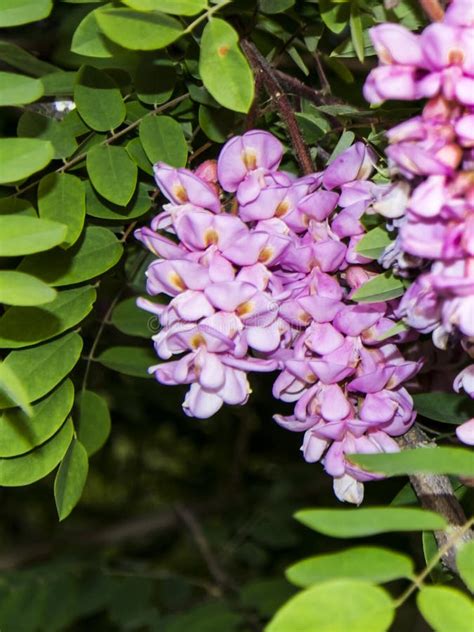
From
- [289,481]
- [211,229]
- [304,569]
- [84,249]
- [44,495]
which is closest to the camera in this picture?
[304,569]

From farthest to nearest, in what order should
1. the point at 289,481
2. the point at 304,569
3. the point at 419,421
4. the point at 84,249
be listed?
the point at 289,481 → the point at 419,421 → the point at 84,249 → the point at 304,569

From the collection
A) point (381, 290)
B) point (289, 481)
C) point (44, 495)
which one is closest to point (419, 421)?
point (381, 290)

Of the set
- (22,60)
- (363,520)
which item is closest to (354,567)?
(363,520)

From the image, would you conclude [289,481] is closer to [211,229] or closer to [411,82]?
[211,229]

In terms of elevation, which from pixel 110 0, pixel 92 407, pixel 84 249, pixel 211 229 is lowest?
pixel 92 407

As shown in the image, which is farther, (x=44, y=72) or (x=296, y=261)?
(x=44, y=72)

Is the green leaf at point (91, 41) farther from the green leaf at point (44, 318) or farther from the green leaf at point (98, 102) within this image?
the green leaf at point (44, 318)
